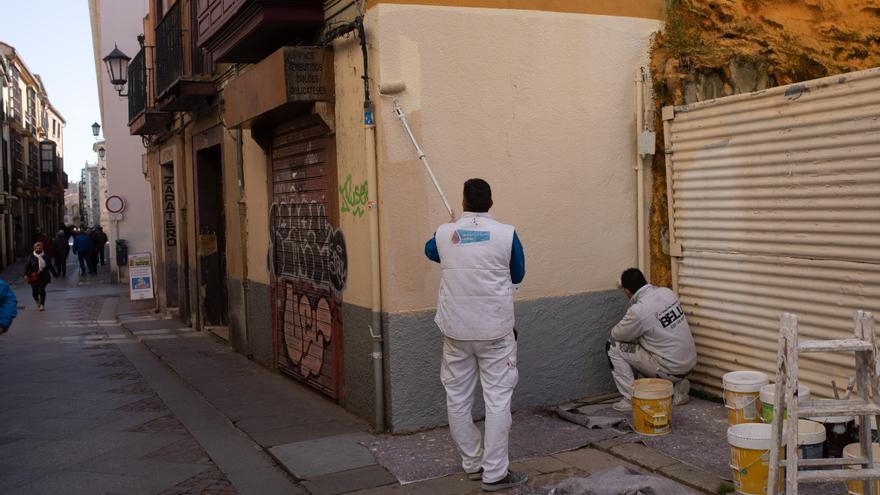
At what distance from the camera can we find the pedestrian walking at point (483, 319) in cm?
512

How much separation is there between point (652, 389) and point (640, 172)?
7.04 ft

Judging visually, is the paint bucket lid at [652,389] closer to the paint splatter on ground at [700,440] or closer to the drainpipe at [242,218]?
the paint splatter on ground at [700,440]

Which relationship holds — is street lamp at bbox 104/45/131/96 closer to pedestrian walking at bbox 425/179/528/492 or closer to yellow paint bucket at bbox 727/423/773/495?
pedestrian walking at bbox 425/179/528/492

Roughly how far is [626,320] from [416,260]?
173 cm

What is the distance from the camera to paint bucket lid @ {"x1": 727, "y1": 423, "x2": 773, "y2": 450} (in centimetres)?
450

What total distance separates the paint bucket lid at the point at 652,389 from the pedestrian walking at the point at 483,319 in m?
1.20

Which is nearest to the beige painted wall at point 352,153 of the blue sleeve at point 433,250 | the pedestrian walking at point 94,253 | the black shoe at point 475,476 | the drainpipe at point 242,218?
the blue sleeve at point 433,250

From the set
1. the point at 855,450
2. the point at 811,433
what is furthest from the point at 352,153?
the point at 855,450

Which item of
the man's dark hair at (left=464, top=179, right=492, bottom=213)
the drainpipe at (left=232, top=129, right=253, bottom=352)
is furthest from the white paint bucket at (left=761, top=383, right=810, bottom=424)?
the drainpipe at (left=232, top=129, right=253, bottom=352)

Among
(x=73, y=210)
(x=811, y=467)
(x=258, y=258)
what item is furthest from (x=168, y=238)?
(x=73, y=210)

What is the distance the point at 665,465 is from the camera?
540 cm

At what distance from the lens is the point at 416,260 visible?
640 centimetres

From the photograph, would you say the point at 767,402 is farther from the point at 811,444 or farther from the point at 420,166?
the point at 420,166

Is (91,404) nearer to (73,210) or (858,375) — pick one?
(858,375)
